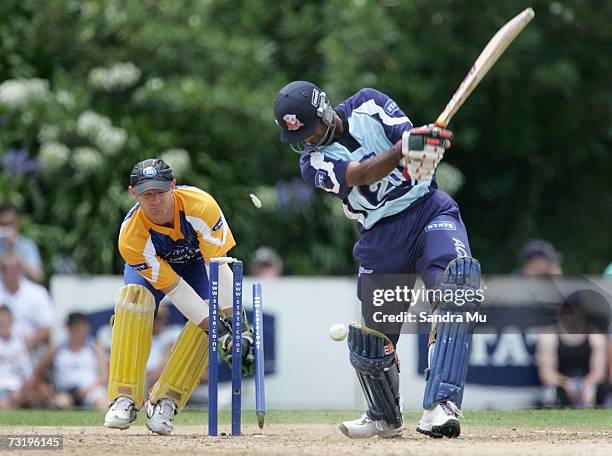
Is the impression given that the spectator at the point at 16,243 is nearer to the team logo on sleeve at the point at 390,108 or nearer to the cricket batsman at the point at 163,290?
the cricket batsman at the point at 163,290

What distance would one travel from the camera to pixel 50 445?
6.36 meters

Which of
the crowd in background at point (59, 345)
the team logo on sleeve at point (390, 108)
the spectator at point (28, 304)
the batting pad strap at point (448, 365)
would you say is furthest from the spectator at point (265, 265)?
the batting pad strap at point (448, 365)

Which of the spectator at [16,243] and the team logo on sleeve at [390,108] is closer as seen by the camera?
the team logo on sleeve at [390,108]

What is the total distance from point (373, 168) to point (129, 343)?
2.04 metres

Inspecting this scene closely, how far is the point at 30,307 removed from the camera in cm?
1118

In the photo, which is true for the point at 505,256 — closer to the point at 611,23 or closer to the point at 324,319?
the point at 611,23

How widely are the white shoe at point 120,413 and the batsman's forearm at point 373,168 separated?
199 cm

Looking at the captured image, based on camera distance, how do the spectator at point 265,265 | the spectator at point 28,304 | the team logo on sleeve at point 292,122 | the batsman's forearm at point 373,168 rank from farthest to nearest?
the spectator at point 265,265, the spectator at point 28,304, the team logo on sleeve at point 292,122, the batsman's forearm at point 373,168

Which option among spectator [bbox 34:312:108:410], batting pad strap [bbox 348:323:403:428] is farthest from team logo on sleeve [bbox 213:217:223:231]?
spectator [bbox 34:312:108:410]

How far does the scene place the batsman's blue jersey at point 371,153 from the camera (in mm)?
6750

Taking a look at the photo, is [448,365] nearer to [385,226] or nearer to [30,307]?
[385,226]

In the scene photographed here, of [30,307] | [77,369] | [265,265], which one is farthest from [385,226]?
[30,307]

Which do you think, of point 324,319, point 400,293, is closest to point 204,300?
point 400,293

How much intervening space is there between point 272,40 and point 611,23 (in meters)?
4.16
